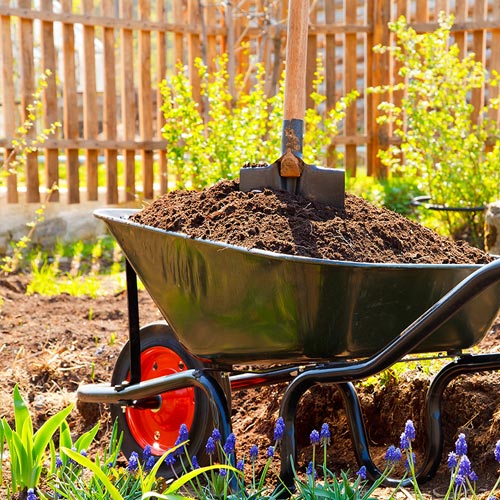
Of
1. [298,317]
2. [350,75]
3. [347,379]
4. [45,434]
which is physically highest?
[350,75]

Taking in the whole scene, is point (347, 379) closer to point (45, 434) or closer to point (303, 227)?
point (303, 227)

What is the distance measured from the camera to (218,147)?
5.01 meters

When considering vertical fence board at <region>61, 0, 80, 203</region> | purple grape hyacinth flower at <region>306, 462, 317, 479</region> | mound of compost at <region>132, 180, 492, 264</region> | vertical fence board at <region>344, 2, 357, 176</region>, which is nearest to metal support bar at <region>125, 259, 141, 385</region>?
mound of compost at <region>132, 180, 492, 264</region>

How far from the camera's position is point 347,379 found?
179cm

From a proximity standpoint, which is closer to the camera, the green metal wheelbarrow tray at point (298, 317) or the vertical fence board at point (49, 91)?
the green metal wheelbarrow tray at point (298, 317)

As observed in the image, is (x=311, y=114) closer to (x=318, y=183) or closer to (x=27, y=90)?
(x=27, y=90)

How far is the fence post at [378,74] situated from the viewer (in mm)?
7207

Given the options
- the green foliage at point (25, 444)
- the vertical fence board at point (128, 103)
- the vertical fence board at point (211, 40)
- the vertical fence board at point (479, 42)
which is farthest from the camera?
the vertical fence board at point (479, 42)

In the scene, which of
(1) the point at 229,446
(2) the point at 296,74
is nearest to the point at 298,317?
(1) the point at 229,446

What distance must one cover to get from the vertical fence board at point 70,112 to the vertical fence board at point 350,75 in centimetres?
229

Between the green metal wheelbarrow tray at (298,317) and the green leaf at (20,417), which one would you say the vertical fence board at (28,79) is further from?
the green leaf at (20,417)

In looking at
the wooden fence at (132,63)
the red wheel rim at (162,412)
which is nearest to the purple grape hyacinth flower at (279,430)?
the red wheel rim at (162,412)

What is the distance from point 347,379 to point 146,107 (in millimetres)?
5221

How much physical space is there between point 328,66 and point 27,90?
8.43ft
